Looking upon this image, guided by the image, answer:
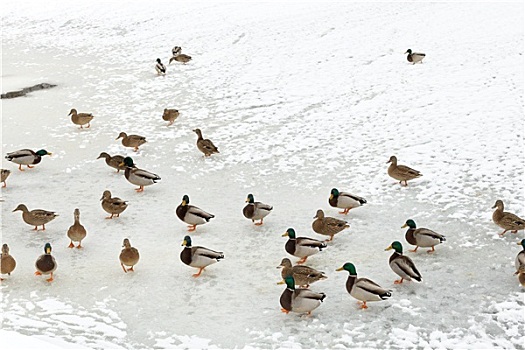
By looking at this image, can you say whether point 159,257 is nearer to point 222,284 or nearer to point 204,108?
point 222,284

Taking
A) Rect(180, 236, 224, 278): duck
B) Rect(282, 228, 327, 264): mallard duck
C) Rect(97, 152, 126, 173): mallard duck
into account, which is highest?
Rect(97, 152, 126, 173): mallard duck

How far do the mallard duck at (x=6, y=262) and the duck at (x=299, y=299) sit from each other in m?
3.19

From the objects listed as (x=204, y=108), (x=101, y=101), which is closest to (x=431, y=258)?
(x=204, y=108)

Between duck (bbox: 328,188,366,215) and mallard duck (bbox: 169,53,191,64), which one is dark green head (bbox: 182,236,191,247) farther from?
mallard duck (bbox: 169,53,191,64)

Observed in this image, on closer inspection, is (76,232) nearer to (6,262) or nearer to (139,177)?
(6,262)

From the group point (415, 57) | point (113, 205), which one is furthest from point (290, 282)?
point (415, 57)

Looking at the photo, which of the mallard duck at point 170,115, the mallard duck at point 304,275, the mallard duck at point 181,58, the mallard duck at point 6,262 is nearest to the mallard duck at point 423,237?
the mallard duck at point 304,275

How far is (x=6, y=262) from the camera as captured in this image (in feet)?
25.5

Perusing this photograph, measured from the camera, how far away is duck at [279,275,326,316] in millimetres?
6766

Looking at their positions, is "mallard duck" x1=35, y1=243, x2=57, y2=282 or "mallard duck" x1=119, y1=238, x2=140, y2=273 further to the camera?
"mallard duck" x1=119, y1=238, x2=140, y2=273

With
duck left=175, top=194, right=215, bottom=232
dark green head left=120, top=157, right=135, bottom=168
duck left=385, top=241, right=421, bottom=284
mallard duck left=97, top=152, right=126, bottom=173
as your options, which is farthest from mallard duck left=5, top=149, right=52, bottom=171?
duck left=385, top=241, right=421, bottom=284

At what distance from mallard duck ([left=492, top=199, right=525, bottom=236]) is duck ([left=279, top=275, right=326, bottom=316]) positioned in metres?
2.90

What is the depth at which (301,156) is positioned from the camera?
12.1 metres

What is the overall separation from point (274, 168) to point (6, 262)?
5.02 m
